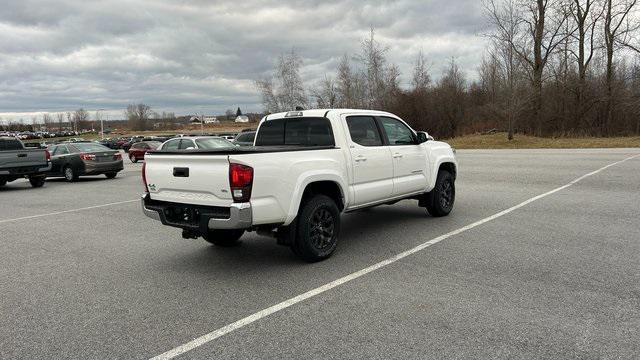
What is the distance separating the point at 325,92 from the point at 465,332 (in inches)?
1716

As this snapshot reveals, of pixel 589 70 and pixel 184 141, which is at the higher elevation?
pixel 589 70

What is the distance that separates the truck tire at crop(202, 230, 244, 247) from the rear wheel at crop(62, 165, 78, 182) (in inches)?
559

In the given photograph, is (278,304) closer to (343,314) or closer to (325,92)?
(343,314)

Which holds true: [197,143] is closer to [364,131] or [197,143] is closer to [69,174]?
[69,174]

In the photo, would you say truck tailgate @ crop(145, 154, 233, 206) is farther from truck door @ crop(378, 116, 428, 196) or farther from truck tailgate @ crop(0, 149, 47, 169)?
truck tailgate @ crop(0, 149, 47, 169)

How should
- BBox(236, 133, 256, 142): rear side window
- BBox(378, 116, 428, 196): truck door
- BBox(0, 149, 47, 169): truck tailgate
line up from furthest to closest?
1. BBox(236, 133, 256, 142): rear side window
2. BBox(0, 149, 47, 169): truck tailgate
3. BBox(378, 116, 428, 196): truck door

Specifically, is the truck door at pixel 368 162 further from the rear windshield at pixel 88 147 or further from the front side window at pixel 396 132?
the rear windshield at pixel 88 147

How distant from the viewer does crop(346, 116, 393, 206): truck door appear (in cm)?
641

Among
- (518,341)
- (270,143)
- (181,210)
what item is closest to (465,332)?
(518,341)

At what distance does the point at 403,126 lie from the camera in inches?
305

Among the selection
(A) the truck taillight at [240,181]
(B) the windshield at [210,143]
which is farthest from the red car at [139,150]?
(A) the truck taillight at [240,181]

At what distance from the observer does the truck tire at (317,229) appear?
18.2 feet

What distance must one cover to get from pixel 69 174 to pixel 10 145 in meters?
2.41

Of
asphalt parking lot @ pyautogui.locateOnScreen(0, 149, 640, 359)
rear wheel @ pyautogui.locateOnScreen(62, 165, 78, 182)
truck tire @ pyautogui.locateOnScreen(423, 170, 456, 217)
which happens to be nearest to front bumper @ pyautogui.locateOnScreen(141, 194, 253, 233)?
asphalt parking lot @ pyautogui.locateOnScreen(0, 149, 640, 359)
